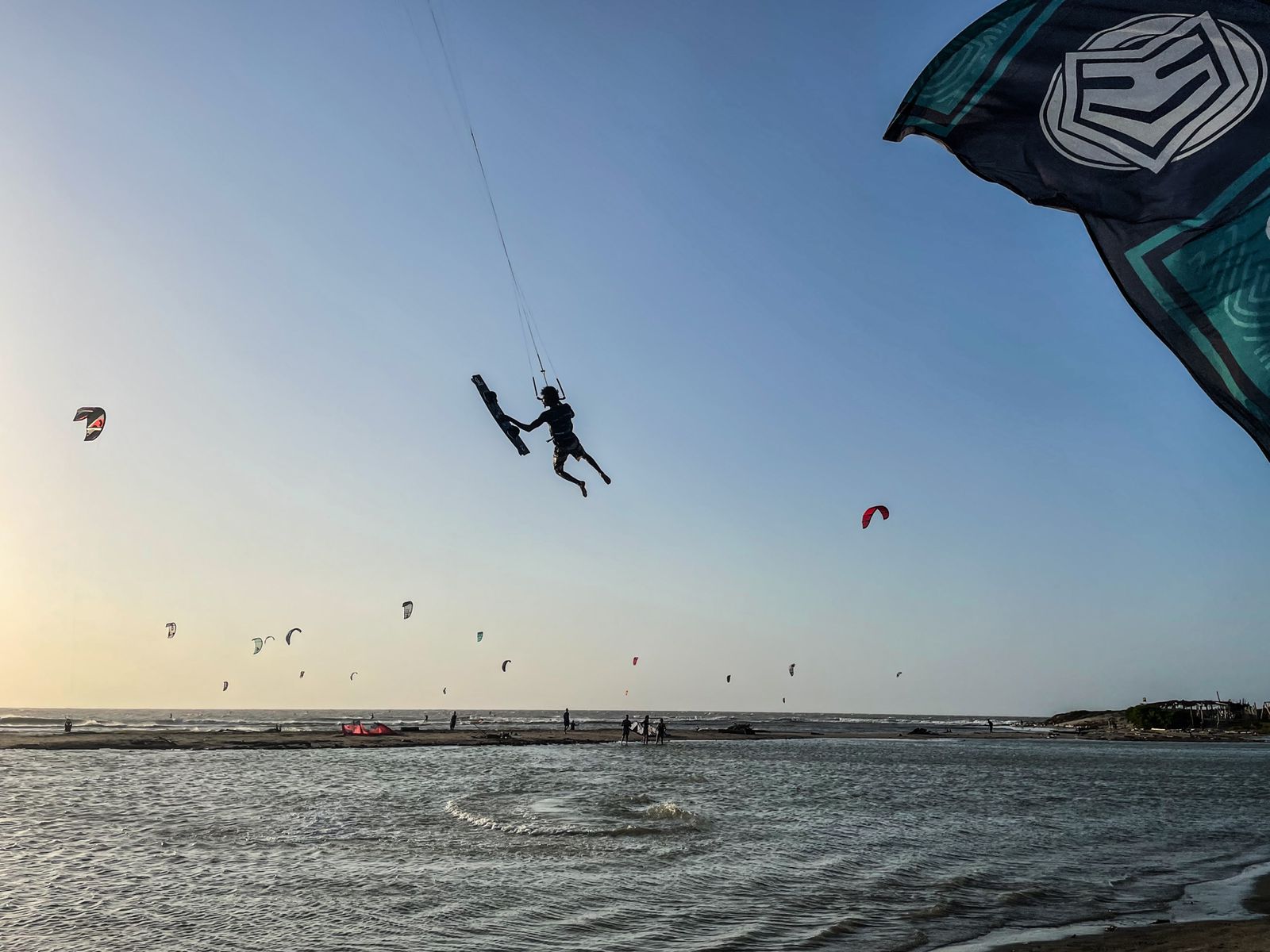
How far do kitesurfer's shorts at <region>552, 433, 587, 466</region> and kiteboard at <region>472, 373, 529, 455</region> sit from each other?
1.48 ft

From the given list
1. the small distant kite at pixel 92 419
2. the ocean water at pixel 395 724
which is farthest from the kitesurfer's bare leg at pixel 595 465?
the ocean water at pixel 395 724

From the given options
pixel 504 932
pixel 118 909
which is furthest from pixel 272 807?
pixel 504 932

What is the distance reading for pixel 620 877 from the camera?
1289cm

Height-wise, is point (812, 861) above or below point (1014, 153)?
below

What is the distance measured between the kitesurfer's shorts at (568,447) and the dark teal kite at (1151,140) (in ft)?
24.1

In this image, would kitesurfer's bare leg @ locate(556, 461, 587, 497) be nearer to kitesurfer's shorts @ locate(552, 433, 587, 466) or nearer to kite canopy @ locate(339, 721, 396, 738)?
kitesurfer's shorts @ locate(552, 433, 587, 466)

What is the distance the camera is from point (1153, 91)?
3.05 meters

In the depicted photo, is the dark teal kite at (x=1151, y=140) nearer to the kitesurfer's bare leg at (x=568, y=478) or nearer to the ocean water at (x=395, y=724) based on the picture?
the kitesurfer's bare leg at (x=568, y=478)

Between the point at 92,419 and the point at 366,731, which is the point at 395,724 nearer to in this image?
the point at 366,731

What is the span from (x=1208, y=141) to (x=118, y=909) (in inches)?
498

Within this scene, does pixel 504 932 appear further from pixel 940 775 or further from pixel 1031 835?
pixel 940 775

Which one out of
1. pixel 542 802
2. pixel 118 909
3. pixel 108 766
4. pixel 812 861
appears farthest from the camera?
pixel 108 766

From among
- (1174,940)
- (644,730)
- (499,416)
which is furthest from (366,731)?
(1174,940)

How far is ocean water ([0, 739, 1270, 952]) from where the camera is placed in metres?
10.0
